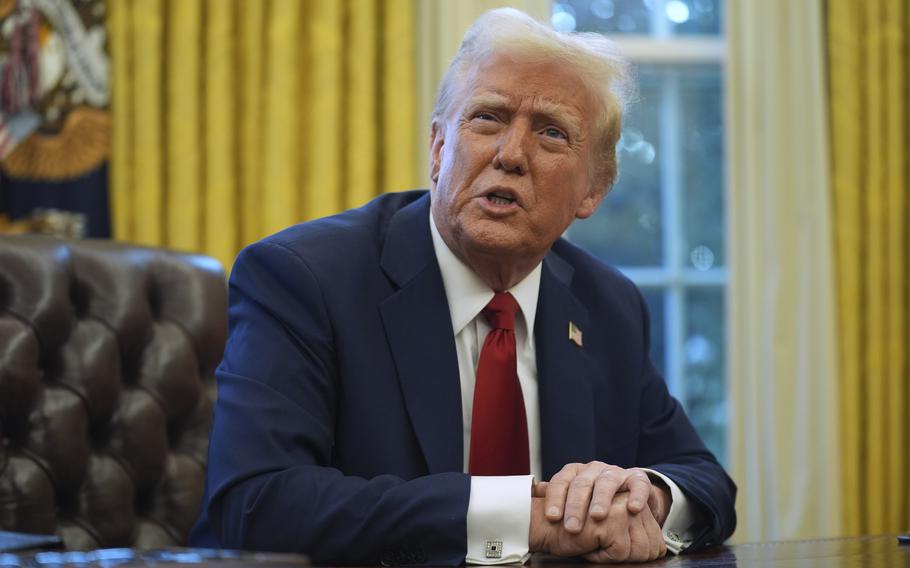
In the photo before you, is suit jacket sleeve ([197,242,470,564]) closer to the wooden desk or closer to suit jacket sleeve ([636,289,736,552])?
the wooden desk

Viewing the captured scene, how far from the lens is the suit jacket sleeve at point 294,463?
1.52m

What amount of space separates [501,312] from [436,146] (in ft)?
1.16

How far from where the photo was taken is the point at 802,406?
4.19 metres

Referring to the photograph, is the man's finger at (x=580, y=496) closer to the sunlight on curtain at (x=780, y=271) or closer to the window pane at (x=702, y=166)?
the sunlight on curtain at (x=780, y=271)

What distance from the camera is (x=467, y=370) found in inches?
77.1

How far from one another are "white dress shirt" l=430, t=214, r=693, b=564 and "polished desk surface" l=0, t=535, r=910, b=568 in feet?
0.20

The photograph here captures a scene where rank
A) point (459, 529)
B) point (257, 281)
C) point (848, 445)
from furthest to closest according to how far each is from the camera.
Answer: point (848, 445) < point (257, 281) < point (459, 529)

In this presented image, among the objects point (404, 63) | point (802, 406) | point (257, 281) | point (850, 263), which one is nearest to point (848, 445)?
point (802, 406)

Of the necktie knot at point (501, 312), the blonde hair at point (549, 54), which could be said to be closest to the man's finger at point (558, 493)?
the necktie knot at point (501, 312)

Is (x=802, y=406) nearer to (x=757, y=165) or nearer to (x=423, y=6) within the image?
(x=757, y=165)

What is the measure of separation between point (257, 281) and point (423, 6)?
2379mm

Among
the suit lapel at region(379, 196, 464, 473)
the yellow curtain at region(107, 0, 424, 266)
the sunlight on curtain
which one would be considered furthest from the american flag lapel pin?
the sunlight on curtain

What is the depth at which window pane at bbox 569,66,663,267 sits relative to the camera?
15.0ft

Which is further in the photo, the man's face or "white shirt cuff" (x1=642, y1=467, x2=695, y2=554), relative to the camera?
the man's face
